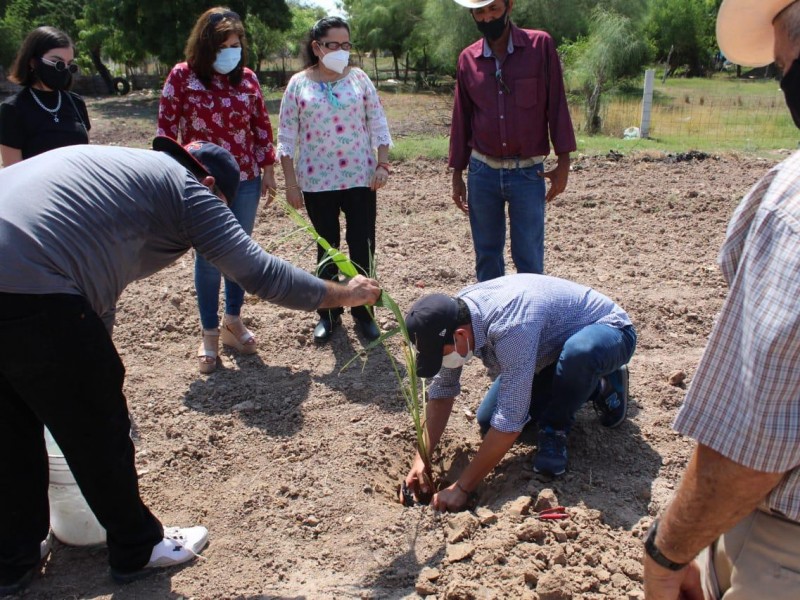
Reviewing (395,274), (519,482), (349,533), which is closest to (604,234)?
(395,274)

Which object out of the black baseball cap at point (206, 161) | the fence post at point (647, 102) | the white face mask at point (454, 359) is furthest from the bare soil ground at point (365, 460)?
the fence post at point (647, 102)

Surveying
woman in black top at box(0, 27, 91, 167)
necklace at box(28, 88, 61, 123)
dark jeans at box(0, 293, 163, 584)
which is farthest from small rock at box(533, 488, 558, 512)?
necklace at box(28, 88, 61, 123)

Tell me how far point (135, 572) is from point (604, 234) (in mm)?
4907

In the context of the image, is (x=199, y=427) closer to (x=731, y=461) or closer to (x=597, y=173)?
(x=731, y=461)

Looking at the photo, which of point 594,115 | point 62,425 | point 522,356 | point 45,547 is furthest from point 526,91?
point 594,115

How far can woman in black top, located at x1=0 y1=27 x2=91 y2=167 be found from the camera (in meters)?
3.82

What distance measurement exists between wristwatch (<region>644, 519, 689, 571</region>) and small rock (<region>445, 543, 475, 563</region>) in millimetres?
1230

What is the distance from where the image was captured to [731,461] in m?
1.23

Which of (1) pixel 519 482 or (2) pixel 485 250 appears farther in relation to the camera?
(2) pixel 485 250

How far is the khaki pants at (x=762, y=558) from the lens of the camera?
131cm

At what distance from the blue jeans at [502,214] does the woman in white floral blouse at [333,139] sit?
1.87 ft

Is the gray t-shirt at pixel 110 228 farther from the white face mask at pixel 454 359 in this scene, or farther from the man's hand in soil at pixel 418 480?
the man's hand in soil at pixel 418 480

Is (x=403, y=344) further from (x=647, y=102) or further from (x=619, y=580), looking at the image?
(x=647, y=102)

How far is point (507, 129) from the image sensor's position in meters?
3.88
